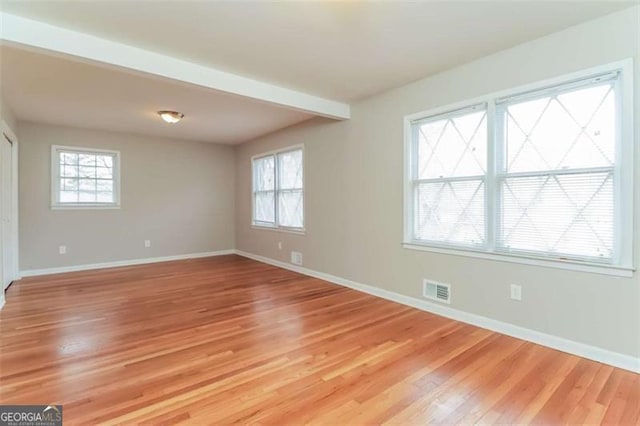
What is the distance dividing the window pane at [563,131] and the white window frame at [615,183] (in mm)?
75

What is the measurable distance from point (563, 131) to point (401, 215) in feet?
5.43

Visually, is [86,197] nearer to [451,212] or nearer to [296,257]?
[296,257]

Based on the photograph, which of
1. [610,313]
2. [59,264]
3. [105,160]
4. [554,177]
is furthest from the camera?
[105,160]

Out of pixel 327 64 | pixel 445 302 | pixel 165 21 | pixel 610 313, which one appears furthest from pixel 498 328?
pixel 165 21

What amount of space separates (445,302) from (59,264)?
19.6ft

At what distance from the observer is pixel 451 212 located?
3.25 meters

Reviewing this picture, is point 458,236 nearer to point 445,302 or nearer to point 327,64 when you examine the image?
point 445,302

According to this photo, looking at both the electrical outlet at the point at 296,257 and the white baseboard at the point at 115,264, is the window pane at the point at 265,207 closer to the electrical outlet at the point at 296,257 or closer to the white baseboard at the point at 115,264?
the electrical outlet at the point at 296,257

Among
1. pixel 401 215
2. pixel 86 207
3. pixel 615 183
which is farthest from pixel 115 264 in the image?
pixel 615 183

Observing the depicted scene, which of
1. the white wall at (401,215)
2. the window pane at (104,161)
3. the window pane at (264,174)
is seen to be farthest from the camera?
the window pane at (264,174)

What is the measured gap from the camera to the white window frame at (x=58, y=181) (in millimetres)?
5230

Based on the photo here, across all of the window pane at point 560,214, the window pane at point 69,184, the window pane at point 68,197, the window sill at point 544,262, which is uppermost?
the window pane at point 69,184

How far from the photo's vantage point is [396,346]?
2.54m

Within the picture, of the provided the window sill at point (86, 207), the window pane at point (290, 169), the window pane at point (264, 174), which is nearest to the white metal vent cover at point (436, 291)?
the window pane at point (290, 169)
